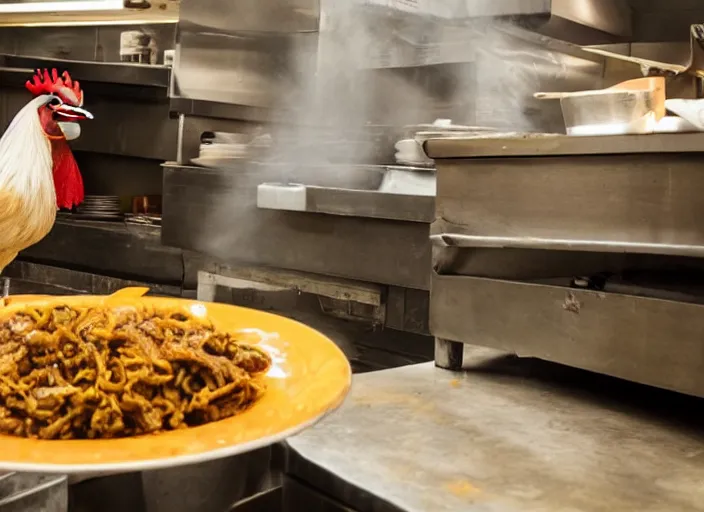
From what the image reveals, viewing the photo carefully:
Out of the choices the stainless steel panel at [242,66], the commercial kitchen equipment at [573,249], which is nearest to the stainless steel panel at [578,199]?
the commercial kitchen equipment at [573,249]

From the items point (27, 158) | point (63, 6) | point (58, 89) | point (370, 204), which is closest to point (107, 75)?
point (63, 6)

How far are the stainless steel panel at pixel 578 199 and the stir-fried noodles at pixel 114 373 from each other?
0.58m

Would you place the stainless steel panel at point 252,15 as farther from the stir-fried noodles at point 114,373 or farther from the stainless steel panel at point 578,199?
the stir-fried noodles at point 114,373

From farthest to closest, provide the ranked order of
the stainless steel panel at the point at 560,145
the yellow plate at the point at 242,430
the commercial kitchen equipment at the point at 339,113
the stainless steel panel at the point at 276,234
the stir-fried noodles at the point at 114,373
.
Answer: the commercial kitchen equipment at the point at 339,113
the stainless steel panel at the point at 276,234
the stainless steel panel at the point at 560,145
the stir-fried noodles at the point at 114,373
the yellow plate at the point at 242,430

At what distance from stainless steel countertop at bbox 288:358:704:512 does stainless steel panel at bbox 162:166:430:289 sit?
0.62 meters

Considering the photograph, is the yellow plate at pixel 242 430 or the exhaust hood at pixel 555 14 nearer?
the yellow plate at pixel 242 430

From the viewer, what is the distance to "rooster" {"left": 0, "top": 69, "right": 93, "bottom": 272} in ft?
6.46

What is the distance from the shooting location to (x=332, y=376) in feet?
3.00

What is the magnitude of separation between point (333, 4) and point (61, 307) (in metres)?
2.28

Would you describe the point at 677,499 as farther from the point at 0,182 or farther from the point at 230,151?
the point at 230,151

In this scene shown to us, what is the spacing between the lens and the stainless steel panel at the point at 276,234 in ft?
6.84

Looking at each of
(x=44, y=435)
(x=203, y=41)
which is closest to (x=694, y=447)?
(x=44, y=435)

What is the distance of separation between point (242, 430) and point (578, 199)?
2.47 ft

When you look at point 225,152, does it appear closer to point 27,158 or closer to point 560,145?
point 27,158
